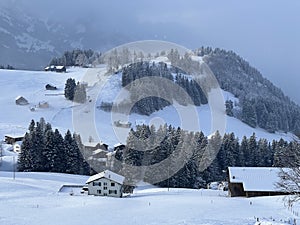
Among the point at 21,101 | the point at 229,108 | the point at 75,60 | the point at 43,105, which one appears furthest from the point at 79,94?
the point at 75,60

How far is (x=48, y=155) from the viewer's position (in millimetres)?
66000

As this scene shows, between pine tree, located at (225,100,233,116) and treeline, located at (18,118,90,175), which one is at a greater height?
pine tree, located at (225,100,233,116)

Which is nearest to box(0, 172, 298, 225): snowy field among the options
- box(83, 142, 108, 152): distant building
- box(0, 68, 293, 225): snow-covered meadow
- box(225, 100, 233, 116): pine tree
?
box(0, 68, 293, 225): snow-covered meadow

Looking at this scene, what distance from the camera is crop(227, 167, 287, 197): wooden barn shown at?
160ft

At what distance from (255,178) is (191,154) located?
1595 cm

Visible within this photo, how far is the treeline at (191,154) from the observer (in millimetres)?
62844

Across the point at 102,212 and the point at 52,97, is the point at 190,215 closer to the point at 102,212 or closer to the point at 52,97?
the point at 102,212

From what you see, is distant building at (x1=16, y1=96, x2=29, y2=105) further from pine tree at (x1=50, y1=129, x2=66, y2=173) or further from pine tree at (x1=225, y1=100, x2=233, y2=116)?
pine tree at (x1=225, y1=100, x2=233, y2=116)

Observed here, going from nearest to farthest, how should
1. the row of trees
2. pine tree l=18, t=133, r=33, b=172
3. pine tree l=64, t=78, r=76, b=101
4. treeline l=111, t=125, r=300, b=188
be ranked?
treeline l=111, t=125, r=300, b=188 < pine tree l=18, t=133, r=33, b=172 < the row of trees < pine tree l=64, t=78, r=76, b=101

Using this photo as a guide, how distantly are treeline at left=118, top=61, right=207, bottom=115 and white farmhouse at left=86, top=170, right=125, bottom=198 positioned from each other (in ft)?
253

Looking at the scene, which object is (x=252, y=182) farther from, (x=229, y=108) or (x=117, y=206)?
(x=229, y=108)

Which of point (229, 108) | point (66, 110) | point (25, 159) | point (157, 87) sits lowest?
point (25, 159)

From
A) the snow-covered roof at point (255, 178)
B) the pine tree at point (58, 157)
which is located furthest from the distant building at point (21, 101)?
the snow-covered roof at point (255, 178)

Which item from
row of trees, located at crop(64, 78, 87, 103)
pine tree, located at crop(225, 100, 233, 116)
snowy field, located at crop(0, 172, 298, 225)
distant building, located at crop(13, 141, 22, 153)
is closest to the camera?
snowy field, located at crop(0, 172, 298, 225)
